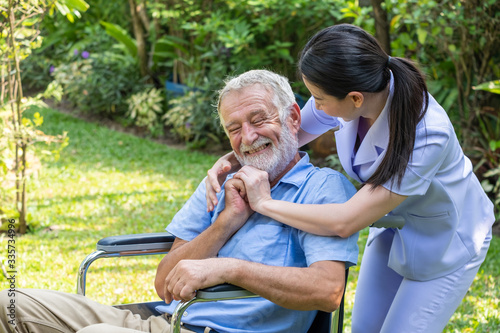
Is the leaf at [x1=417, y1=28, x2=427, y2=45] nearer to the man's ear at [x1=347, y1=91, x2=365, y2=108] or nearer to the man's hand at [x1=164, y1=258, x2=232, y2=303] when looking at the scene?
the man's ear at [x1=347, y1=91, x2=365, y2=108]

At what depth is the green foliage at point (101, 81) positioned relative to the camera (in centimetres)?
979

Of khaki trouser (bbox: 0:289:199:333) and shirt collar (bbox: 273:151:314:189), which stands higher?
shirt collar (bbox: 273:151:314:189)

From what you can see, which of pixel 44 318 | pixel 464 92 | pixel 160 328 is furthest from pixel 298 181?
pixel 464 92

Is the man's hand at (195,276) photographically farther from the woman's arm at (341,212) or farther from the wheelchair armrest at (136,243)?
the wheelchair armrest at (136,243)

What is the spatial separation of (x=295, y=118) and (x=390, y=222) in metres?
0.65

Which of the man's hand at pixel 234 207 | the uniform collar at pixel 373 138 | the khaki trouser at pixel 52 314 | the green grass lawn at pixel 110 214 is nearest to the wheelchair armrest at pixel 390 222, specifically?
the uniform collar at pixel 373 138

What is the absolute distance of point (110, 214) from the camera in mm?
5688

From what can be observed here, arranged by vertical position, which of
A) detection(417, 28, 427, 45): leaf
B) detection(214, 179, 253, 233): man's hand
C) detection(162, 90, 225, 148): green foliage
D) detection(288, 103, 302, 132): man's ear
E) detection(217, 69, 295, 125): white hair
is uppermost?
detection(217, 69, 295, 125): white hair

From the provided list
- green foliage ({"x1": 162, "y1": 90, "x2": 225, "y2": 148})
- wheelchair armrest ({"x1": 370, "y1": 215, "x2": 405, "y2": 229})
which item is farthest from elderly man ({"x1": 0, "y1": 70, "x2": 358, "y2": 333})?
green foliage ({"x1": 162, "y1": 90, "x2": 225, "y2": 148})

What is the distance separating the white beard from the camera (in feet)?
7.91

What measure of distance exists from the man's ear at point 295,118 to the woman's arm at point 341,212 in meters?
0.48

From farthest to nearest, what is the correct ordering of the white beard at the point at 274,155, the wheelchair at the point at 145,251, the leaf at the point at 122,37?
the leaf at the point at 122,37 → the white beard at the point at 274,155 → the wheelchair at the point at 145,251

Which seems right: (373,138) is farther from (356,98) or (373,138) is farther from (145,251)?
(145,251)

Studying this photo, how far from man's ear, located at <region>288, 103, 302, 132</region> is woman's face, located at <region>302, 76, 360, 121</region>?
1.36 ft
